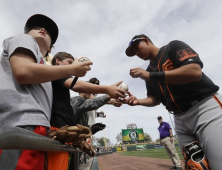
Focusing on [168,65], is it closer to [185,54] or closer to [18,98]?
[185,54]

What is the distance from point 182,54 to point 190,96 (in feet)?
1.69

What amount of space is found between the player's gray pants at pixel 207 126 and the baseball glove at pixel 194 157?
3.1 inches

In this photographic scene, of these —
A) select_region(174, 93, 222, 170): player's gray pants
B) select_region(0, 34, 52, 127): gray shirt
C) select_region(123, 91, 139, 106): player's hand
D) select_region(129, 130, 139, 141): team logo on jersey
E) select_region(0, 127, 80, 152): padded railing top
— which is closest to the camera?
select_region(0, 127, 80, 152): padded railing top

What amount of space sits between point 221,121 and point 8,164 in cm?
187

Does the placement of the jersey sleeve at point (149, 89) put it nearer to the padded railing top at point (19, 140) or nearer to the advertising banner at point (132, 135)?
the padded railing top at point (19, 140)

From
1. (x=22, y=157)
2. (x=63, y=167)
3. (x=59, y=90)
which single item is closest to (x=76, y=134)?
(x=22, y=157)

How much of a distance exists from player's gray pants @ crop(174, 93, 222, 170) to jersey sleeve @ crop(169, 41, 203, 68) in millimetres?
478

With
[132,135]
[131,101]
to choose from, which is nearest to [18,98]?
[131,101]

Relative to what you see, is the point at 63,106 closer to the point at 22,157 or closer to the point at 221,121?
the point at 22,157

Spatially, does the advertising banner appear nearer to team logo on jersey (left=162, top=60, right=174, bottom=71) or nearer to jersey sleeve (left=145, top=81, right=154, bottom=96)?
jersey sleeve (left=145, top=81, right=154, bottom=96)

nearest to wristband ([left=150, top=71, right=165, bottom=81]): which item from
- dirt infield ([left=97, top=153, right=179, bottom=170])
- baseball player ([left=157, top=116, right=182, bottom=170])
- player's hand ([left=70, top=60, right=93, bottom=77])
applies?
player's hand ([left=70, top=60, right=93, bottom=77])

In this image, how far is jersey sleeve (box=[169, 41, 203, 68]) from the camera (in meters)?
1.82

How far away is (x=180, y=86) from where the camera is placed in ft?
6.30

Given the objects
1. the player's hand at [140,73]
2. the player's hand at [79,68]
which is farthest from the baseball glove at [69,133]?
the player's hand at [140,73]
